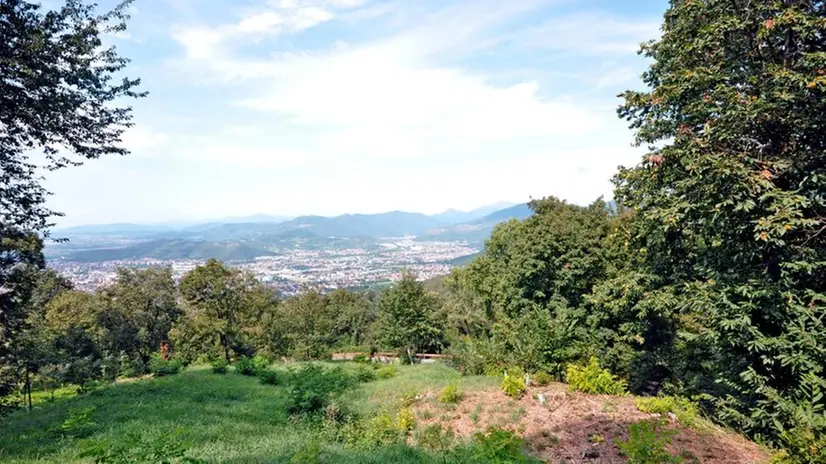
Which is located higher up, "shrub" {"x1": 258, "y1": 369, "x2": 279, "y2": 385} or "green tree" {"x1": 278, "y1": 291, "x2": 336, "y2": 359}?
"shrub" {"x1": 258, "y1": 369, "x2": 279, "y2": 385}

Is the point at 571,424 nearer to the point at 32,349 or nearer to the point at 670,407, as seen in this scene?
the point at 670,407

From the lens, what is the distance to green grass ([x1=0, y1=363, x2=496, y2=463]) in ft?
23.9

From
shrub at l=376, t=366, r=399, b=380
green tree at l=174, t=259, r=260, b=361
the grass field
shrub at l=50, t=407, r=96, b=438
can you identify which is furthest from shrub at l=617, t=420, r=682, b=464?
green tree at l=174, t=259, r=260, b=361

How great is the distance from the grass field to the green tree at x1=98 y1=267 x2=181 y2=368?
22.4 metres

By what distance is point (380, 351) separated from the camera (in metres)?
40.6

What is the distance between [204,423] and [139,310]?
29821 mm

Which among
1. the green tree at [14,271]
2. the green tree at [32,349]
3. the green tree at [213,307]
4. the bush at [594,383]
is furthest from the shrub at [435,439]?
the green tree at [213,307]

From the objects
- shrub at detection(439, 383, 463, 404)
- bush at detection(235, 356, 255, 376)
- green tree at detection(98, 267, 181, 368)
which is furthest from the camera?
green tree at detection(98, 267, 181, 368)

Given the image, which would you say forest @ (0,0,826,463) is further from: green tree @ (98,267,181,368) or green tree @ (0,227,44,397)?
green tree @ (98,267,181,368)

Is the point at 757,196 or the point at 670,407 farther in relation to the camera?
the point at 670,407

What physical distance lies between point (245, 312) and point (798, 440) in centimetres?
3313

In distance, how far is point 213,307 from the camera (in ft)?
99.6

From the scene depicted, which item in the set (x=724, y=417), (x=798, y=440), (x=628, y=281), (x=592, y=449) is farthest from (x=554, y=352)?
(x=798, y=440)

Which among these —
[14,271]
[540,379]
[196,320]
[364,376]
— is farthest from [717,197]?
[196,320]
